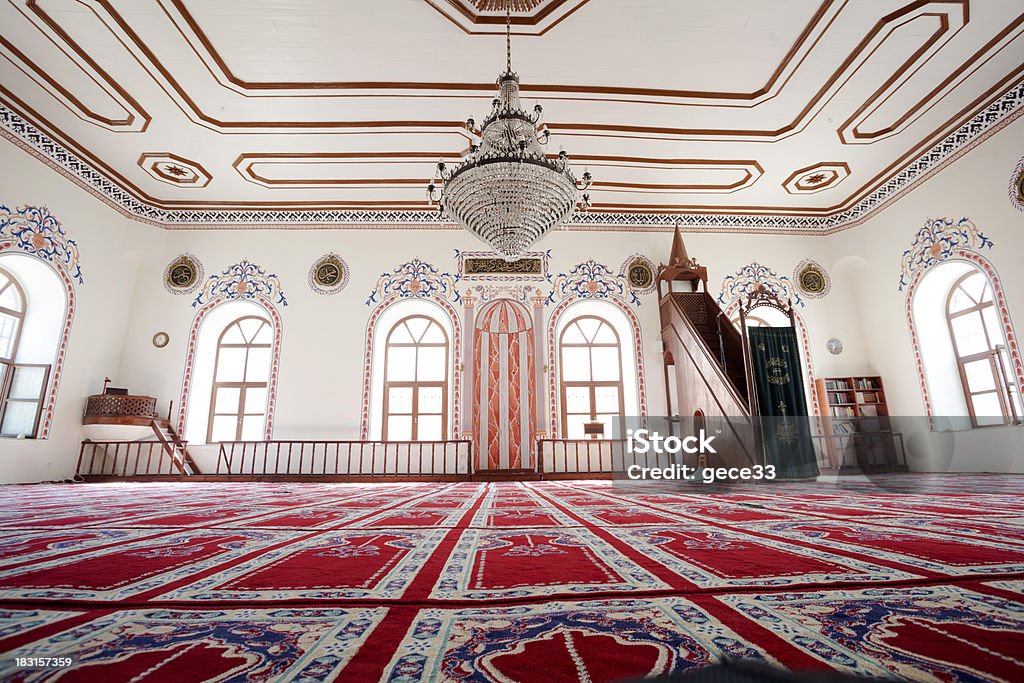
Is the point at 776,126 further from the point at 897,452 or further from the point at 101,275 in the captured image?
the point at 101,275

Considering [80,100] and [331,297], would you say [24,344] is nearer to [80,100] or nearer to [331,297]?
[80,100]

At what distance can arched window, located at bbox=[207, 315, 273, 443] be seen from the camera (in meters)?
7.30

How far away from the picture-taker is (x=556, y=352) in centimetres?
755

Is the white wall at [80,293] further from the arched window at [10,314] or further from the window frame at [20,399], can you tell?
the arched window at [10,314]

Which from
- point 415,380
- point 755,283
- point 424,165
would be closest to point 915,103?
point 755,283

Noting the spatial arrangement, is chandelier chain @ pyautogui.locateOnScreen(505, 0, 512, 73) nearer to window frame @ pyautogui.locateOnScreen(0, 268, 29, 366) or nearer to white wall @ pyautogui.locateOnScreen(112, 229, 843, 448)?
white wall @ pyautogui.locateOnScreen(112, 229, 843, 448)

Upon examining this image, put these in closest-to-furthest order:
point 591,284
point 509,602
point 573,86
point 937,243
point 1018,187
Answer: point 509,602
point 1018,187
point 573,86
point 937,243
point 591,284

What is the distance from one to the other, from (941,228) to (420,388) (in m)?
7.10

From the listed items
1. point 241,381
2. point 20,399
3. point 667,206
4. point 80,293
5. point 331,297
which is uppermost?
point 667,206

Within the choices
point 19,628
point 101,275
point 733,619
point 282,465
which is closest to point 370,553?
point 19,628

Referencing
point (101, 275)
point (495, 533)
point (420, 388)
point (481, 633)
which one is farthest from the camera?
point (420, 388)

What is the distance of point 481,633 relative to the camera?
2.30ft

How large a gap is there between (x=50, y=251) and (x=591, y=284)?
6870mm

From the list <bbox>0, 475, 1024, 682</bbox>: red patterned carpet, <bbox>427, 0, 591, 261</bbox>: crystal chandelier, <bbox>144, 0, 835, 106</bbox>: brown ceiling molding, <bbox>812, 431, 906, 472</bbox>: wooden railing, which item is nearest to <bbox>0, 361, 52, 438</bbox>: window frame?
<bbox>144, 0, 835, 106</bbox>: brown ceiling molding
